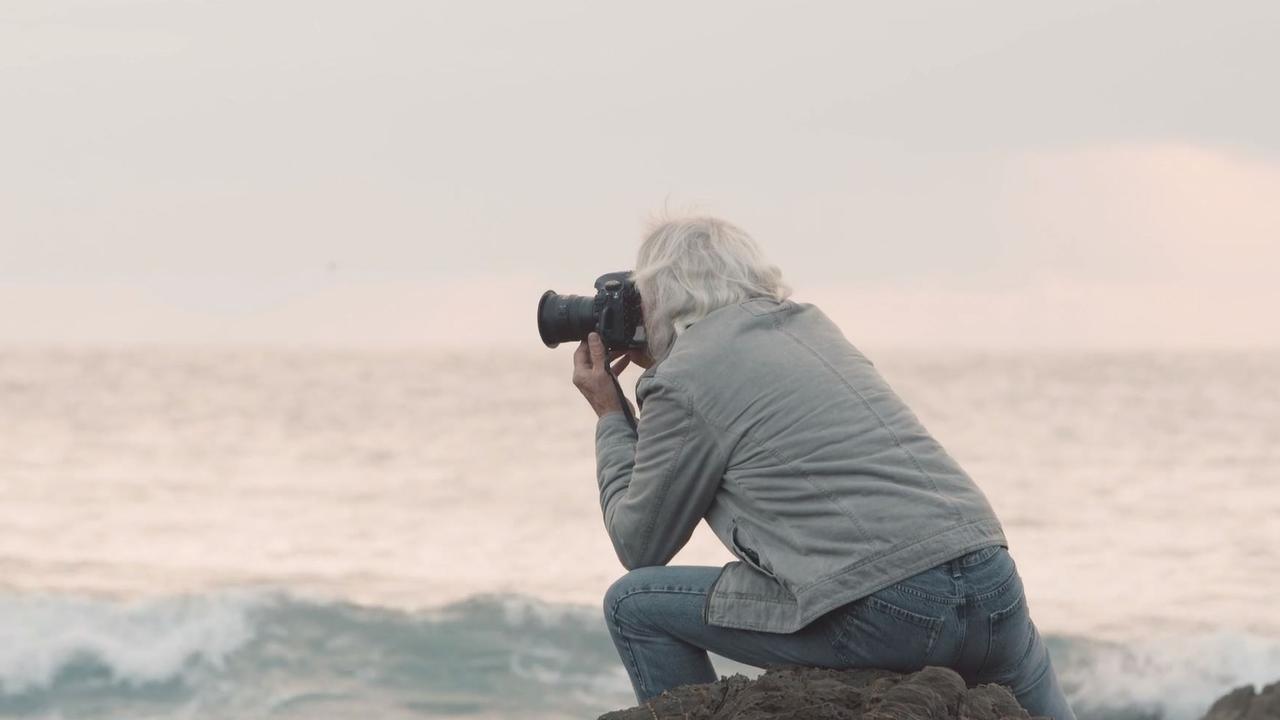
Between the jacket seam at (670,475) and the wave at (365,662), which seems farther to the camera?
the wave at (365,662)

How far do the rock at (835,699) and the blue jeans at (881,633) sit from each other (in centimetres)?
5

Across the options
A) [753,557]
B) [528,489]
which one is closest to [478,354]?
[528,489]

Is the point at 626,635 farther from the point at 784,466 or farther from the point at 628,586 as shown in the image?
the point at 784,466

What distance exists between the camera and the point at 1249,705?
4.35 m

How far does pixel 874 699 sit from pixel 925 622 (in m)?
0.16

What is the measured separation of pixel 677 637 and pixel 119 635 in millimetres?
8629

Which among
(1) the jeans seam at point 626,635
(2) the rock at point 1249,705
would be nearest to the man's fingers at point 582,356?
(1) the jeans seam at point 626,635

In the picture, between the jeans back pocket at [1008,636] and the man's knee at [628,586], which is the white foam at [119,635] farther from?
the jeans back pocket at [1008,636]

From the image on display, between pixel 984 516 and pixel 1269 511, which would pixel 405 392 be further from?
pixel 984 516

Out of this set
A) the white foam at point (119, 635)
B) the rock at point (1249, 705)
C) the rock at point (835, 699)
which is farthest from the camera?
the white foam at point (119, 635)

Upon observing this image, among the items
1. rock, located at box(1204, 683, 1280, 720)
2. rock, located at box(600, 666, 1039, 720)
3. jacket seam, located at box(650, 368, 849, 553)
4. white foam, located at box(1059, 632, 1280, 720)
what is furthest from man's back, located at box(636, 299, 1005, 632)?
white foam, located at box(1059, 632, 1280, 720)

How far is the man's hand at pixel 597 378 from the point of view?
3.16 metres

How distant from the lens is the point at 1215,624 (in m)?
10.7

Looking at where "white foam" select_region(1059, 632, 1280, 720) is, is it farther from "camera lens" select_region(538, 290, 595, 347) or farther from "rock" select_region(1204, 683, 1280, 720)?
"camera lens" select_region(538, 290, 595, 347)
